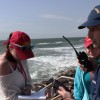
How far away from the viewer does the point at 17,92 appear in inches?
149

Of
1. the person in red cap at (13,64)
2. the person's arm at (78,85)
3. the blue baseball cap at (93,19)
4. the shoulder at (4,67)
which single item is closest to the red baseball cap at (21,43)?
→ the person in red cap at (13,64)

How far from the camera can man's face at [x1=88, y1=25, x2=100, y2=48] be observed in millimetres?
2398

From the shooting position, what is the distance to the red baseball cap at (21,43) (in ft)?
12.0

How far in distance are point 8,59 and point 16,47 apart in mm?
172

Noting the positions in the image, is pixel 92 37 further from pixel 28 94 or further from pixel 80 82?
pixel 28 94

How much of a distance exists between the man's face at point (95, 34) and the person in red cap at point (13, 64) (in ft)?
4.34

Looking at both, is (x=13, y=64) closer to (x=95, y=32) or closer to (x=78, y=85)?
(x=78, y=85)

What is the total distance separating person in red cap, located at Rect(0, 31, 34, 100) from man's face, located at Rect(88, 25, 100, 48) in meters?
1.32

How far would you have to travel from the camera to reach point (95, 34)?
2430 millimetres

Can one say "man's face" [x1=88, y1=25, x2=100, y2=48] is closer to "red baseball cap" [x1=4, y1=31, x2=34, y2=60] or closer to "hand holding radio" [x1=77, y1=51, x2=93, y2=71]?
"hand holding radio" [x1=77, y1=51, x2=93, y2=71]

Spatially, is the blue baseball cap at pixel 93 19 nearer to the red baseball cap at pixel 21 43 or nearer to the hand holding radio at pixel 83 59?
the hand holding radio at pixel 83 59

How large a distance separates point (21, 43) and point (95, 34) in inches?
57.6

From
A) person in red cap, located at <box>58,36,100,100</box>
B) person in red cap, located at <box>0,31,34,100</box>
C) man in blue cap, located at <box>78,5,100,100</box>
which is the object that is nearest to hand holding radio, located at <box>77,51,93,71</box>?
person in red cap, located at <box>58,36,100,100</box>

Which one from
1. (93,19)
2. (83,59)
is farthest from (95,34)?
(83,59)
